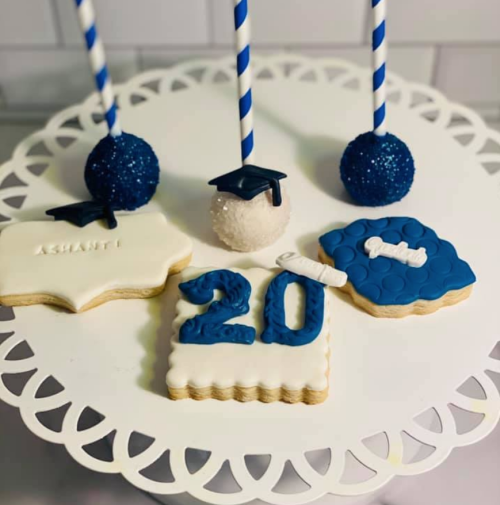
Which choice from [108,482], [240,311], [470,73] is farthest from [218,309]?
[470,73]

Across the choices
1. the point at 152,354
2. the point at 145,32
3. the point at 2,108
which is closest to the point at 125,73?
the point at 145,32

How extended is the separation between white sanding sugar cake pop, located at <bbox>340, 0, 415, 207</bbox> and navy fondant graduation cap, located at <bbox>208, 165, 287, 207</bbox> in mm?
102

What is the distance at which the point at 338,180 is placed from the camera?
827 millimetres

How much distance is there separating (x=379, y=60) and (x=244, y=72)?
14cm

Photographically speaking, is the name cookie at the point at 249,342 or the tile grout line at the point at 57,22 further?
the tile grout line at the point at 57,22

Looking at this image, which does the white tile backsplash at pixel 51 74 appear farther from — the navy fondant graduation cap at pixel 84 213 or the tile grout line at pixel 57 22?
the navy fondant graduation cap at pixel 84 213

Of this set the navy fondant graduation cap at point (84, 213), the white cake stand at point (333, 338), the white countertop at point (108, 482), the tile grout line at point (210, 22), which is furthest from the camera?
the tile grout line at point (210, 22)

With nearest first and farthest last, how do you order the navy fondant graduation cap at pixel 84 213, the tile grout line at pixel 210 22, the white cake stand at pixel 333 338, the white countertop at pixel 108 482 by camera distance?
the white cake stand at pixel 333 338 < the navy fondant graduation cap at pixel 84 213 < the white countertop at pixel 108 482 < the tile grout line at pixel 210 22

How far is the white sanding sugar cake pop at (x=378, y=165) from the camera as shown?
75 centimetres

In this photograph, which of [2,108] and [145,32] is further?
[2,108]

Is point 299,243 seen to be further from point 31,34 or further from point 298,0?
point 31,34

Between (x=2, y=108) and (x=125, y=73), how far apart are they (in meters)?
0.22

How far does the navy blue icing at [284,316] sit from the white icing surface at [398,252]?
0.07 metres

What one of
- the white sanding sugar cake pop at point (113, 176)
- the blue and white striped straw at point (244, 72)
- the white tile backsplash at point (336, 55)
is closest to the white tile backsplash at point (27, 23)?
the white tile backsplash at point (336, 55)
